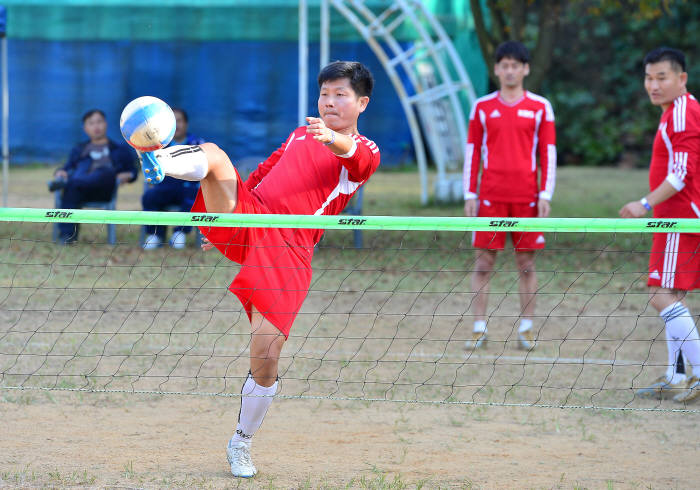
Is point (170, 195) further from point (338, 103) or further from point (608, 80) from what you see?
point (608, 80)

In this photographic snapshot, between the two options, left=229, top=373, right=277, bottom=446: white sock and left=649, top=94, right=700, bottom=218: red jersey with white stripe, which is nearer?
left=229, top=373, right=277, bottom=446: white sock

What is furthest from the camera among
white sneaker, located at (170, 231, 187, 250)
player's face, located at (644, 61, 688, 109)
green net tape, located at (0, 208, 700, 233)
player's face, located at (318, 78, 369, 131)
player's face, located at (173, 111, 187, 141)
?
white sneaker, located at (170, 231, 187, 250)

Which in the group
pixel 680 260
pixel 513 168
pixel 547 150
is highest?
pixel 547 150

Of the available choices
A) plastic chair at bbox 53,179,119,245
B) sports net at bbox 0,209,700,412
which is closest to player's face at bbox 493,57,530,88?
sports net at bbox 0,209,700,412

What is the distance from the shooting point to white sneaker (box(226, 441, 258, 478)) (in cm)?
424

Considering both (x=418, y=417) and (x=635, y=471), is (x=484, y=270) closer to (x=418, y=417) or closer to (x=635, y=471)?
(x=418, y=417)

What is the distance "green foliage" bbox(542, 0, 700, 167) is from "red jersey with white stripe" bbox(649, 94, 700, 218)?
18047 millimetres

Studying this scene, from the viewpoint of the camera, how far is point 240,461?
425 centimetres

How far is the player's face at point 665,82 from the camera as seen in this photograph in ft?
18.7

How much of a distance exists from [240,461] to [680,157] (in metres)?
3.26

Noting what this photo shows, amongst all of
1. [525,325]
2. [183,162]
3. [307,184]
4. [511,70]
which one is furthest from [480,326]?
[183,162]

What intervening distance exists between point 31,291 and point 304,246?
5074mm

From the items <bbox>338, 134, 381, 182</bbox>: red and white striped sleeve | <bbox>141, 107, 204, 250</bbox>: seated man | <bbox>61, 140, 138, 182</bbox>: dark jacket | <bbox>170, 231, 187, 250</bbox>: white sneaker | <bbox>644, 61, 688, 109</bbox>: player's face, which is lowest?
<bbox>170, 231, 187, 250</bbox>: white sneaker

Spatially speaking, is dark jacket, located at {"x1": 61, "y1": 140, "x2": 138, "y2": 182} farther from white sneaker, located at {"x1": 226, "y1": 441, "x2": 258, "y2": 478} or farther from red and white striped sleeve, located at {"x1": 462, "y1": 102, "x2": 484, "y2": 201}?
white sneaker, located at {"x1": 226, "y1": 441, "x2": 258, "y2": 478}
